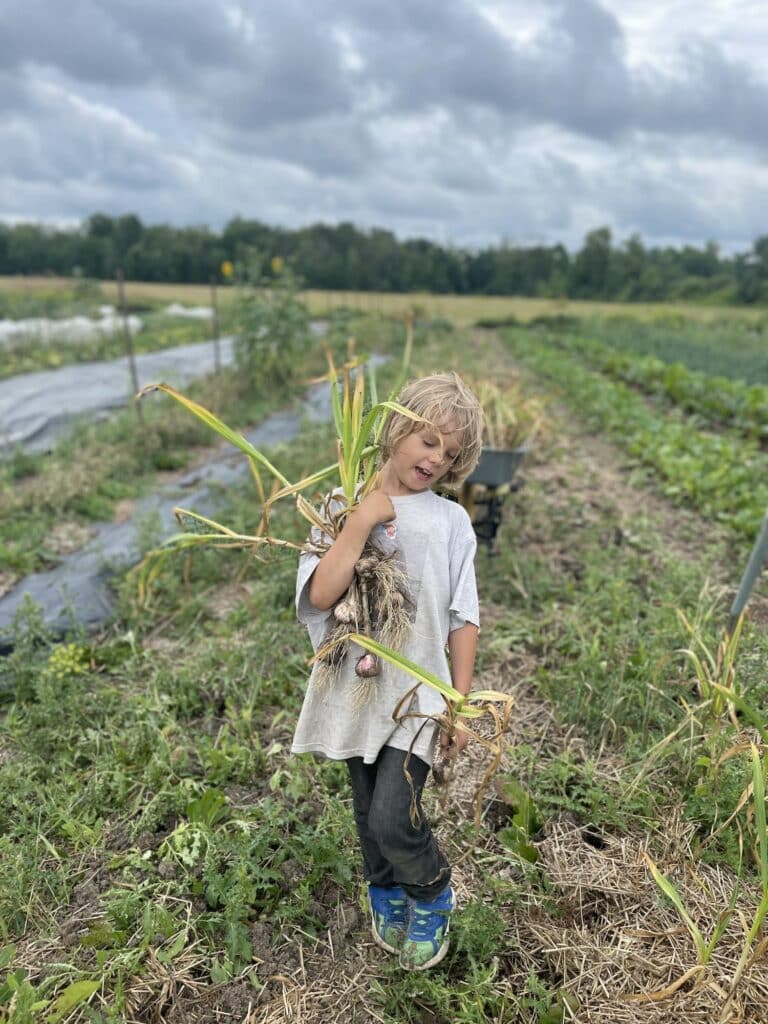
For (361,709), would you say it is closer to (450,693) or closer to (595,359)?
(450,693)

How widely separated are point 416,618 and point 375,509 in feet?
0.91

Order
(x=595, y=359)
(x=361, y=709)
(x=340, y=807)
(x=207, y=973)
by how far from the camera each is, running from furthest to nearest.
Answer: (x=595, y=359) → (x=340, y=807) → (x=207, y=973) → (x=361, y=709)

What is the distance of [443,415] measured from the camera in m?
1.53

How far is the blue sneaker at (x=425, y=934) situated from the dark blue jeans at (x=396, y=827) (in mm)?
56

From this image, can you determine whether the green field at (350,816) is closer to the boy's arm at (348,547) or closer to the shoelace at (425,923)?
the shoelace at (425,923)

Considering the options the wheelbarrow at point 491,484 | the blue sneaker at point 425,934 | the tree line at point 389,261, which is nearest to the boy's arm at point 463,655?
the blue sneaker at point 425,934

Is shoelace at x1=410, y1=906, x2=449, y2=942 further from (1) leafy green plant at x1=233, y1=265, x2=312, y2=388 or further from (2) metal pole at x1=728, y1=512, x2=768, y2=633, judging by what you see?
(1) leafy green plant at x1=233, y1=265, x2=312, y2=388

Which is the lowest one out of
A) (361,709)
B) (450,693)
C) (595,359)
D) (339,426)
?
(595,359)

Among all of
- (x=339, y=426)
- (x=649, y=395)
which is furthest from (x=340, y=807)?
(x=649, y=395)

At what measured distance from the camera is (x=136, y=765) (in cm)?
259

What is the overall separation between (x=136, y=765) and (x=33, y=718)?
506mm

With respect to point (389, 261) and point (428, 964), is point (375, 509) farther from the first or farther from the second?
point (389, 261)

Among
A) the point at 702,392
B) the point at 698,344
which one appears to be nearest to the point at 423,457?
the point at 702,392

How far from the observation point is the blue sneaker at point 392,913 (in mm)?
1868
